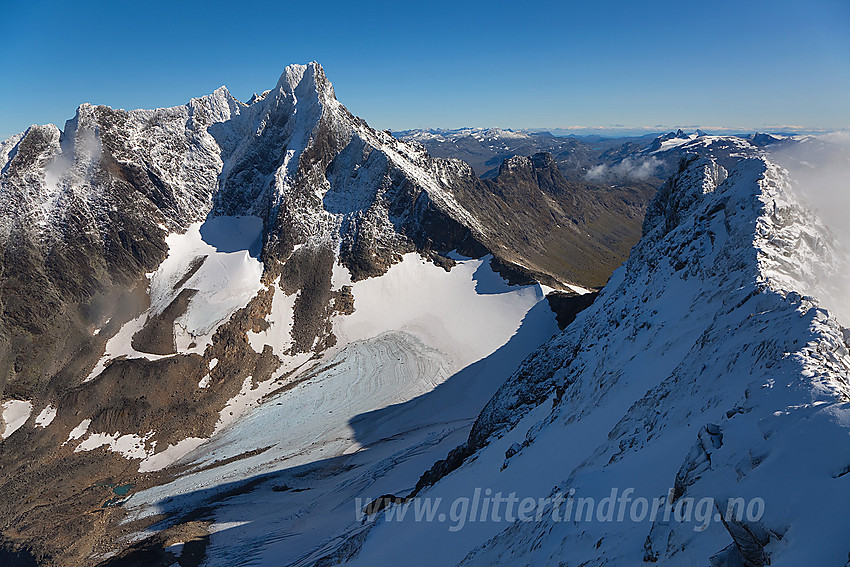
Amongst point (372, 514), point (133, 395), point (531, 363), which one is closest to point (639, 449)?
→ point (531, 363)

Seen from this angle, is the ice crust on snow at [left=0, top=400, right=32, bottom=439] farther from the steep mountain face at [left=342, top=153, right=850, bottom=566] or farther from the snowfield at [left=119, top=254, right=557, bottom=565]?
the steep mountain face at [left=342, top=153, right=850, bottom=566]

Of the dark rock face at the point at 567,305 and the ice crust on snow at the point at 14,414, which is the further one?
the dark rock face at the point at 567,305

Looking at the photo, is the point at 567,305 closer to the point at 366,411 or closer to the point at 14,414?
the point at 366,411

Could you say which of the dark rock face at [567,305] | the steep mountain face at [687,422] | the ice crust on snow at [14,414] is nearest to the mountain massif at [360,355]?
the steep mountain face at [687,422]

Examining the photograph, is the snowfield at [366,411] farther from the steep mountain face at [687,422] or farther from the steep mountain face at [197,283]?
the steep mountain face at [687,422]

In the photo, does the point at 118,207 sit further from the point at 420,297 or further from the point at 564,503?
the point at 564,503

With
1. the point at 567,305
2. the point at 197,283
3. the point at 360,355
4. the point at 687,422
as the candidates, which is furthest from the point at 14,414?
the point at 567,305
